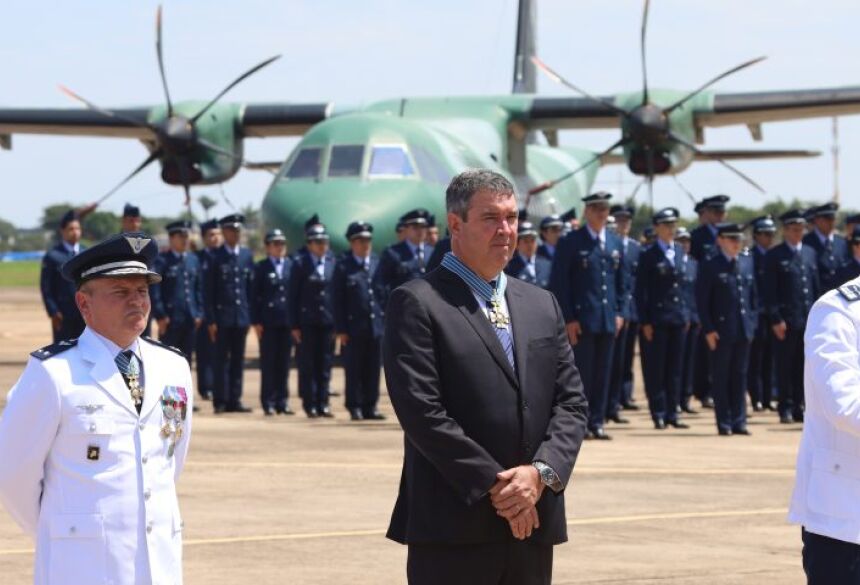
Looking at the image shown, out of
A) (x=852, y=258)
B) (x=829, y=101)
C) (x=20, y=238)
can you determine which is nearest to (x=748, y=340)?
(x=852, y=258)

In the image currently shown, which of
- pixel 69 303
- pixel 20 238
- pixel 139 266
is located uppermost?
pixel 139 266

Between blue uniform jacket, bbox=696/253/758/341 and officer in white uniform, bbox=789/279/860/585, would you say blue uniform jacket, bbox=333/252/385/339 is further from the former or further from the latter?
officer in white uniform, bbox=789/279/860/585

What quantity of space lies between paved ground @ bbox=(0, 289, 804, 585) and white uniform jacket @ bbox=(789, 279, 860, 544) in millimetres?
2963

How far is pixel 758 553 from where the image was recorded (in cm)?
847

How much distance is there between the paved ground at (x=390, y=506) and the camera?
798 centimetres

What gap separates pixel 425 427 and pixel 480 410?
0.58ft

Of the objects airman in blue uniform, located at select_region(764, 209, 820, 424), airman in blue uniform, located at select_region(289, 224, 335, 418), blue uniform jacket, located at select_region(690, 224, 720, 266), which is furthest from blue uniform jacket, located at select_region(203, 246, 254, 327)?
airman in blue uniform, located at select_region(764, 209, 820, 424)

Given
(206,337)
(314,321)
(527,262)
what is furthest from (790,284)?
(206,337)

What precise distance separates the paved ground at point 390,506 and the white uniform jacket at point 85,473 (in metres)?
3.11

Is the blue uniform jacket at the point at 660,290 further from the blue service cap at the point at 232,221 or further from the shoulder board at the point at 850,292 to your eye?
the shoulder board at the point at 850,292

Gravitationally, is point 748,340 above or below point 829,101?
below

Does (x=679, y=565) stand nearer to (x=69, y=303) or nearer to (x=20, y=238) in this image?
(x=69, y=303)

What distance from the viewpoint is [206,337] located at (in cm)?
1764

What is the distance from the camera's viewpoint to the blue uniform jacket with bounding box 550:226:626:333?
556 inches
